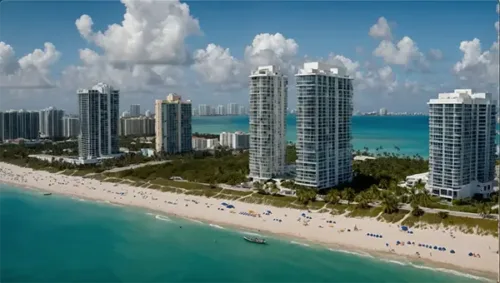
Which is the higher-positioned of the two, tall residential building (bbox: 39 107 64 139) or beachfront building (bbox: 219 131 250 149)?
tall residential building (bbox: 39 107 64 139)

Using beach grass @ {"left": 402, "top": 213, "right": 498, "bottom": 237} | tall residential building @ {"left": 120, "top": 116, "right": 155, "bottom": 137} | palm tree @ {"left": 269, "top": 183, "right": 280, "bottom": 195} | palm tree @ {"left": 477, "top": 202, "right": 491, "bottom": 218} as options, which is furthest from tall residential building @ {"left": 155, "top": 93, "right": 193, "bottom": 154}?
palm tree @ {"left": 477, "top": 202, "right": 491, "bottom": 218}

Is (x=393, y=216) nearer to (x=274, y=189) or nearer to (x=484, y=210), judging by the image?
(x=484, y=210)

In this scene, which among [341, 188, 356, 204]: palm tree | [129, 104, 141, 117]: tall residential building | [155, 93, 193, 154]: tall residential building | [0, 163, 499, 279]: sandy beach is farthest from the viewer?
[129, 104, 141, 117]: tall residential building

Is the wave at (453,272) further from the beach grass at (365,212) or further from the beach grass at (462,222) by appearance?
the beach grass at (365,212)

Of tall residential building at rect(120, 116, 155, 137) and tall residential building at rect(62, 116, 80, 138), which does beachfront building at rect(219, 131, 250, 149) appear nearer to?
tall residential building at rect(120, 116, 155, 137)

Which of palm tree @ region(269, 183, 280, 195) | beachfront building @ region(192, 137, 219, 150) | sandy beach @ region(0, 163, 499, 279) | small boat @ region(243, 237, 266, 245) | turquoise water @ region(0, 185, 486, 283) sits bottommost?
turquoise water @ region(0, 185, 486, 283)

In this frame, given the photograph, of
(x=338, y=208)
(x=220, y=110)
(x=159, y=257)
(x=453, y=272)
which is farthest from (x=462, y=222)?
(x=220, y=110)

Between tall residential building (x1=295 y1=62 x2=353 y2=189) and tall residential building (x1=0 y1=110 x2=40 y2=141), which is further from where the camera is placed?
tall residential building (x1=0 y1=110 x2=40 y2=141)
